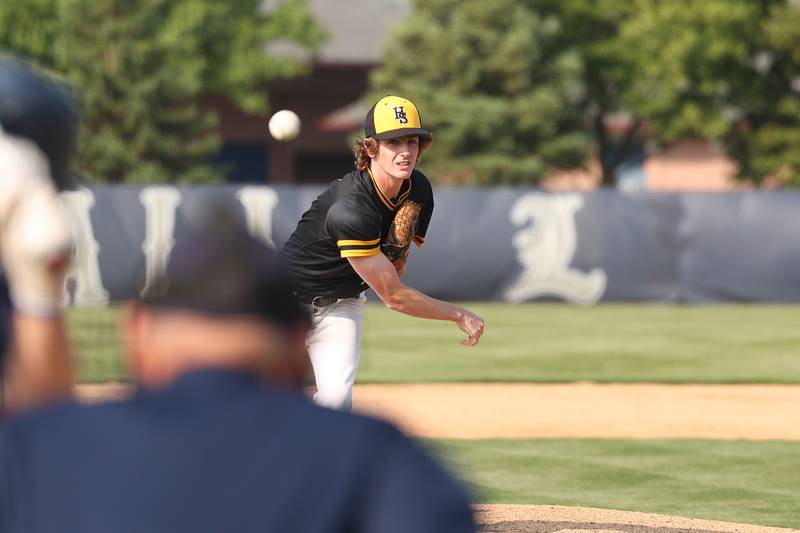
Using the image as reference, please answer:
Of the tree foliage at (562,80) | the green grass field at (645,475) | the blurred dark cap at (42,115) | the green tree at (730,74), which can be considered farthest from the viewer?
the green tree at (730,74)

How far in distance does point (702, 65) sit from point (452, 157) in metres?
8.42

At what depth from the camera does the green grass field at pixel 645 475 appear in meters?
8.40

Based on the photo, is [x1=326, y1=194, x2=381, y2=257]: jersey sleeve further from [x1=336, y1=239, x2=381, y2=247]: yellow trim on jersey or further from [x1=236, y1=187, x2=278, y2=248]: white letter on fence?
[x1=236, y1=187, x2=278, y2=248]: white letter on fence

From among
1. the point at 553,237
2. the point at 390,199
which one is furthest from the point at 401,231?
the point at 553,237

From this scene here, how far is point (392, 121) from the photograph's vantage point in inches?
260

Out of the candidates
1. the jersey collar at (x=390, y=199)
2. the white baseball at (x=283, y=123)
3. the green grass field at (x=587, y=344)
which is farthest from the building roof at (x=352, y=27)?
the jersey collar at (x=390, y=199)

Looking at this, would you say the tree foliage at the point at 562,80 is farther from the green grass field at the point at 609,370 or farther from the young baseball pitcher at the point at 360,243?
the young baseball pitcher at the point at 360,243

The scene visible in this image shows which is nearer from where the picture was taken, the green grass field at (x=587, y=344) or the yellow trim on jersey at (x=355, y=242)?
the yellow trim on jersey at (x=355, y=242)

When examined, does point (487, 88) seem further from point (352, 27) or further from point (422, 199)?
point (422, 199)

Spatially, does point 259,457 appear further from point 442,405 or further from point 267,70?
point 267,70

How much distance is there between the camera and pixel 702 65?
4197cm

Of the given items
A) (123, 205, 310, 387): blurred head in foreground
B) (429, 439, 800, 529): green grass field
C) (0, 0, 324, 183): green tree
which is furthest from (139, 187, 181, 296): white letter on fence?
(123, 205, 310, 387): blurred head in foreground

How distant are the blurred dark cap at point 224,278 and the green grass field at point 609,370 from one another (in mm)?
681

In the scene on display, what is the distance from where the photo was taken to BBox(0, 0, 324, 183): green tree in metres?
38.1
